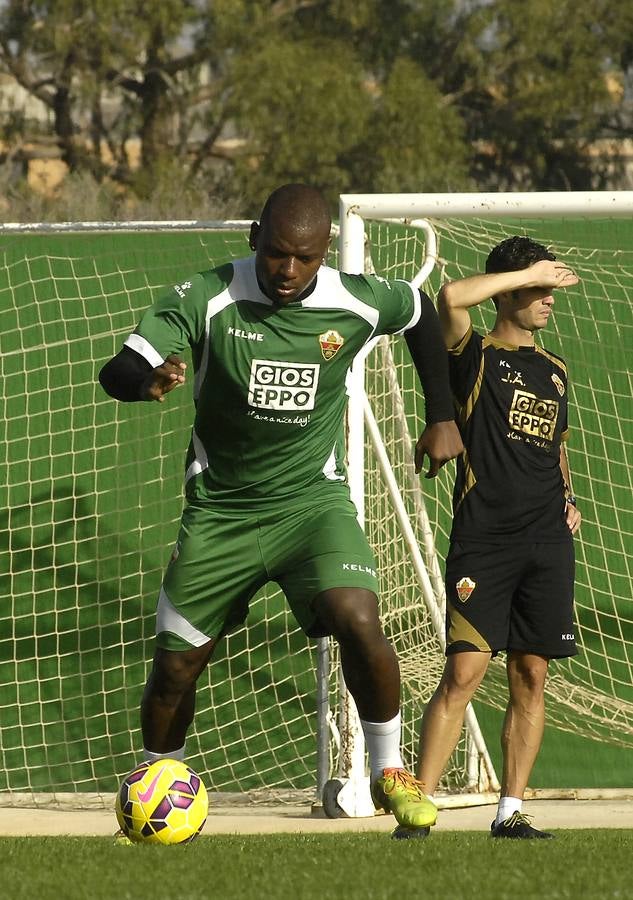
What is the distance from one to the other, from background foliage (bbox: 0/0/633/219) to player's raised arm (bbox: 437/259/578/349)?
732 inches

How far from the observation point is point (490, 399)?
16.9ft

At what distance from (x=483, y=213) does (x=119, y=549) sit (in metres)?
3.58

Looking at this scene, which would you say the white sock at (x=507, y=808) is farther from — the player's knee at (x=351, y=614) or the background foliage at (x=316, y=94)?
the background foliage at (x=316, y=94)

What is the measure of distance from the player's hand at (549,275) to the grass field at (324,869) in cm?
177

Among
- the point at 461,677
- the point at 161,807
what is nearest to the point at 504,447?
the point at 461,677

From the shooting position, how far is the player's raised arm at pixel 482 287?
5.13 m

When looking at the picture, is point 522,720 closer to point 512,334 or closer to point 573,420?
point 512,334

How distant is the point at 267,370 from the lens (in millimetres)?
4668

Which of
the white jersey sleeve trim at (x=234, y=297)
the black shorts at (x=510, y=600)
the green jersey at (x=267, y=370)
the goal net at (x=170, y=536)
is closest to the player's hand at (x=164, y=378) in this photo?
the green jersey at (x=267, y=370)

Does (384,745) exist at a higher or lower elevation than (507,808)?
higher

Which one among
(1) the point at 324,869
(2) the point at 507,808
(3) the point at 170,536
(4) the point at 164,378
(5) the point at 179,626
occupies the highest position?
(4) the point at 164,378

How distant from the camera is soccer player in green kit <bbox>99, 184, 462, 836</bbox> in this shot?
15.1 feet

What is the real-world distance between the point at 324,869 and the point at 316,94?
22.8 m

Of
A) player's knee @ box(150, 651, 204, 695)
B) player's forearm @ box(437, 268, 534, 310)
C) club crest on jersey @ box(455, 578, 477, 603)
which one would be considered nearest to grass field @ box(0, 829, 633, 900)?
player's knee @ box(150, 651, 204, 695)
